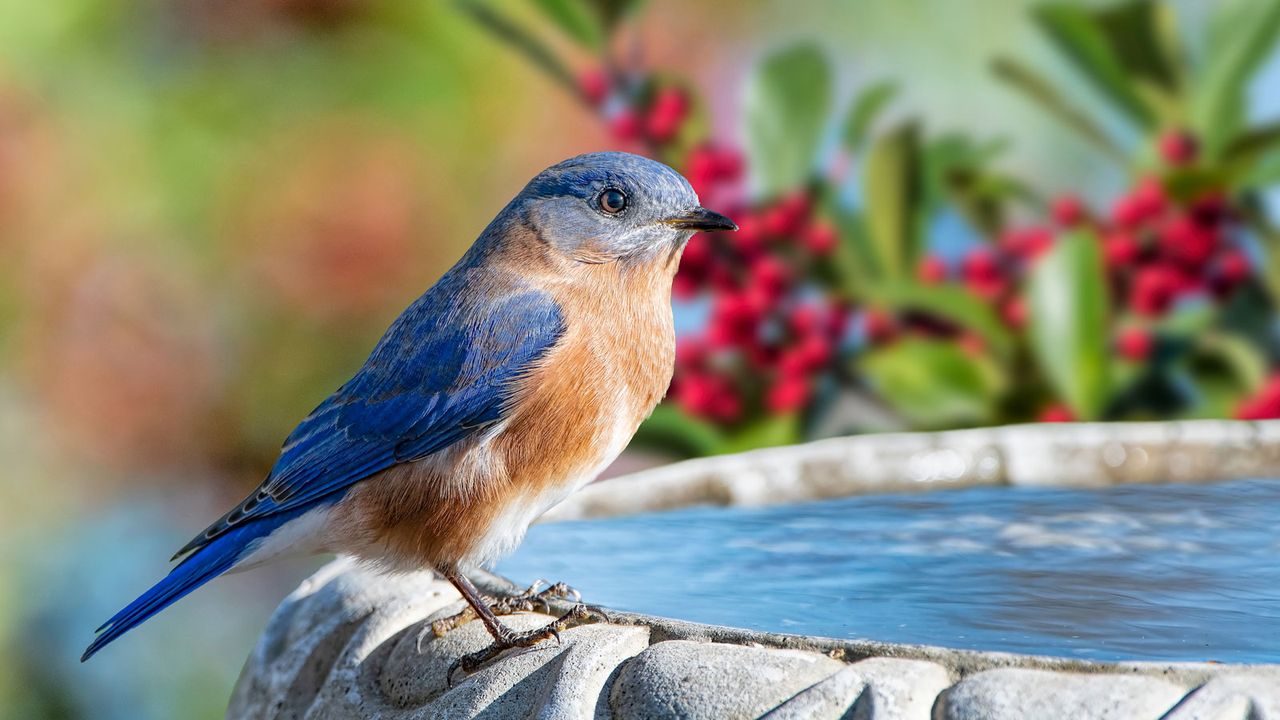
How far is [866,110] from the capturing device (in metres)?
4.10

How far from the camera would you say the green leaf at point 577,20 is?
413cm

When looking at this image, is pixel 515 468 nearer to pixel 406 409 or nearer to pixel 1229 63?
pixel 406 409

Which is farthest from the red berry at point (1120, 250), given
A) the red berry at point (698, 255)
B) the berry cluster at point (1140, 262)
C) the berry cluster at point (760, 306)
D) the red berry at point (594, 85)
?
the red berry at point (594, 85)

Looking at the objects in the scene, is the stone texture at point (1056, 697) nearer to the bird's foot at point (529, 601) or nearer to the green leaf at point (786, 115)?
the bird's foot at point (529, 601)

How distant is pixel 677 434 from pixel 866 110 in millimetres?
1096

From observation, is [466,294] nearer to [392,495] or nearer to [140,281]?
[392,495]

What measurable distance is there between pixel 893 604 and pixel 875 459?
81 centimetres

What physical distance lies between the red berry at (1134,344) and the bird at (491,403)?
211 cm

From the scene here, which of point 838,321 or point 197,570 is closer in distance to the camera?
point 197,570

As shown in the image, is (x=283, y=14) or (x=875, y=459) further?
(x=283, y=14)

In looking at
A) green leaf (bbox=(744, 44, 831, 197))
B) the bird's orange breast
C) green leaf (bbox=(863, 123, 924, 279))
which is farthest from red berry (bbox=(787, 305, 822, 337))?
the bird's orange breast

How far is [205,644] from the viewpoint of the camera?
160 inches

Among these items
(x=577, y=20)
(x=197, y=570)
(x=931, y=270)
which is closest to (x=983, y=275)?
(x=931, y=270)

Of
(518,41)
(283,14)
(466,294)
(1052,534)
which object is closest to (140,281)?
(283,14)
